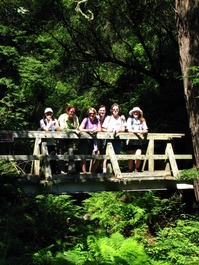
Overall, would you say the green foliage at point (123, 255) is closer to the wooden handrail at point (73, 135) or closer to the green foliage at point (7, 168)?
the green foliage at point (7, 168)

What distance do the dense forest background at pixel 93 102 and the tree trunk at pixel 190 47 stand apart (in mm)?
854

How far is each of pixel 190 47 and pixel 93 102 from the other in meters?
9.87

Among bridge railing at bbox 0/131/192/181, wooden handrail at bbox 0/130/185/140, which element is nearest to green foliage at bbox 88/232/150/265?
bridge railing at bbox 0/131/192/181

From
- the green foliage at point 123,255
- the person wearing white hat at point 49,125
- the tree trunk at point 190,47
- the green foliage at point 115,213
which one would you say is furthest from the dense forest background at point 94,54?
the green foliage at point 123,255

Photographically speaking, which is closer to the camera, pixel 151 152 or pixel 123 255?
pixel 123 255

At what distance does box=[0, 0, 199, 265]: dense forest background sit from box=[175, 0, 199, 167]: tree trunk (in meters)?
0.85

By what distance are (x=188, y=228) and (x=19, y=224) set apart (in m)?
3.92

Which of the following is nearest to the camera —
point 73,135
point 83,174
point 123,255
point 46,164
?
point 123,255

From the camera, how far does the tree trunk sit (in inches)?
348

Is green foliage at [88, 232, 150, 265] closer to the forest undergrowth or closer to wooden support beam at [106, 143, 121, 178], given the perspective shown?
the forest undergrowth

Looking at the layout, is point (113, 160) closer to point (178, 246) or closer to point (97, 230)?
point (97, 230)

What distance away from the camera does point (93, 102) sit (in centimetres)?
1844

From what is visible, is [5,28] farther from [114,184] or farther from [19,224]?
[19,224]

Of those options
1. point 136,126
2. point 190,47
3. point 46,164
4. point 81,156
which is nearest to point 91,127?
point 81,156
